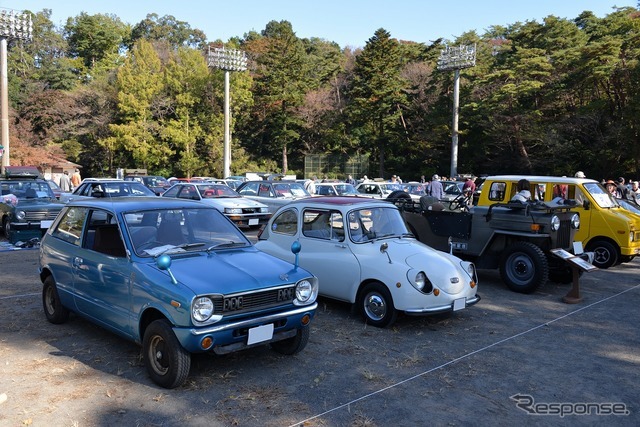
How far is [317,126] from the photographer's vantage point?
55.5m

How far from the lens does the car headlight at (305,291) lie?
16.5 feet

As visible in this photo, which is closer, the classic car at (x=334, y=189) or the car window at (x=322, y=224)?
the car window at (x=322, y=224)

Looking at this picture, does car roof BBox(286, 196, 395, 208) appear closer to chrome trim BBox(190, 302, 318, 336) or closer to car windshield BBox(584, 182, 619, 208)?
chrome trim BBox(190, 302, 318, 336)

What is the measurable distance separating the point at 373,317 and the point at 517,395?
228cm

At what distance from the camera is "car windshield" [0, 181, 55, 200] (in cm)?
1409

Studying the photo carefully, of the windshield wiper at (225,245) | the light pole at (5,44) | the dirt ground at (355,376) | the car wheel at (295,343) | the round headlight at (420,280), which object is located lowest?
the dirt ground at (355,376)

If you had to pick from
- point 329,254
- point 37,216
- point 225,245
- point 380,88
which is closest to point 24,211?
point 37,216

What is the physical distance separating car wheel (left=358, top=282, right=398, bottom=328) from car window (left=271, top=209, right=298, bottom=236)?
1.60 m

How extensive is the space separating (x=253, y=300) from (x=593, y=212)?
8.89 m

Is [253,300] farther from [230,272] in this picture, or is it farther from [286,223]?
[286,223]

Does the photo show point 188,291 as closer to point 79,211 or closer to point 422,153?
point 79,211

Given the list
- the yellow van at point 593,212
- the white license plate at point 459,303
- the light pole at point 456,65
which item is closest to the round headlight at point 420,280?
the white license plate at point 459,303

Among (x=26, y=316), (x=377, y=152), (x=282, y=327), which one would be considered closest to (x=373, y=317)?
(x=282, y=327)

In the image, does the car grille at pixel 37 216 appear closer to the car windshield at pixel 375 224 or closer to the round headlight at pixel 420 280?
the car windshield at pixel 375 224
